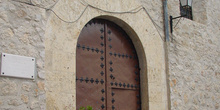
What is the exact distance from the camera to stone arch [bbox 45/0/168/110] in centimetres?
482

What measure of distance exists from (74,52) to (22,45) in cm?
85

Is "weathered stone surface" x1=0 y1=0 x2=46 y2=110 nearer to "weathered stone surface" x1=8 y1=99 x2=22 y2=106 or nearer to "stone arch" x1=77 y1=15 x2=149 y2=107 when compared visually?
"weathered stone surface" x1=8 y1=99 x2=22 y2=106

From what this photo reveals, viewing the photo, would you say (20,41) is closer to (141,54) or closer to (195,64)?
(141,54)

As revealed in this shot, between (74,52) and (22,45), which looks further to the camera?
(74,52)

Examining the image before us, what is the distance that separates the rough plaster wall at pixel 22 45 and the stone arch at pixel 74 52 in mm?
143

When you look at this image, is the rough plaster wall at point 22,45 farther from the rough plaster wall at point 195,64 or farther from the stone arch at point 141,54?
the rough plaster wall at point 195,64

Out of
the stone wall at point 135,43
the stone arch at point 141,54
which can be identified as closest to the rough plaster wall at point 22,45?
the stone wall at point 135,43

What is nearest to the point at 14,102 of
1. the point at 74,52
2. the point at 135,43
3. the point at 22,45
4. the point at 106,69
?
the point at 22,45

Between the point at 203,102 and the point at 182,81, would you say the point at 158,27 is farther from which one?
the point at 203,102

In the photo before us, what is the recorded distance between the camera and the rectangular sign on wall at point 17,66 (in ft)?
14.0

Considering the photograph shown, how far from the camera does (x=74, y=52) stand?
5137 millimetres

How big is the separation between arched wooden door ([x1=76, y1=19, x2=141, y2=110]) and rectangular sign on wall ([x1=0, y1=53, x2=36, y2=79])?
0.97 metres

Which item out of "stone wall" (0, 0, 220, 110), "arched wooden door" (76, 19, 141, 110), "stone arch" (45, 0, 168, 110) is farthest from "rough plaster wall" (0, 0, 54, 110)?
"arched wooden door" (76, 19, 141, 110)

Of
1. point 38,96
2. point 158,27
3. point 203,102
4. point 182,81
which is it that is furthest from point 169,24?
point 38,96
